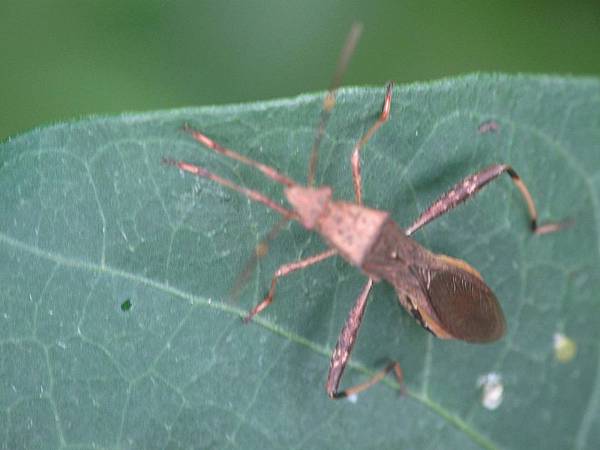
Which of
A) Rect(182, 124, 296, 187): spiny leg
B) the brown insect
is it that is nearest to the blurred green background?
the brown insect

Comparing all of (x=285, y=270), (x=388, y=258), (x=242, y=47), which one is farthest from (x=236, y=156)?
(x=242, y=47)

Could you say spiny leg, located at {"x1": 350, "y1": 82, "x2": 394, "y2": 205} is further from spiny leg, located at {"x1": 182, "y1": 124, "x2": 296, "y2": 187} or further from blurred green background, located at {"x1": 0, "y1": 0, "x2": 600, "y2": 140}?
blurred green background, located at {"x1": 0, "y1": 0, "x2": 600, "y2": 140}

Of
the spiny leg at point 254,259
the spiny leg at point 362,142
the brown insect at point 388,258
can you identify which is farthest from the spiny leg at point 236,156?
the spiny leg at point 362,142

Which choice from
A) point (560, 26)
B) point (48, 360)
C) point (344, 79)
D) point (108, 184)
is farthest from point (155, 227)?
point (560, 26)

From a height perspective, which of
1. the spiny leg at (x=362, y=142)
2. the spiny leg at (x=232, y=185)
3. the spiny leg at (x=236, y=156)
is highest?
the spiny leg at (x=362, y=142)

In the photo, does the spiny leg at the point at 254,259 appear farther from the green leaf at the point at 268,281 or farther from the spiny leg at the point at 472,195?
the spiny leg at the point at 472,195

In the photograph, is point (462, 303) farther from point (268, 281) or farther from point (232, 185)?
point (232, 185)
